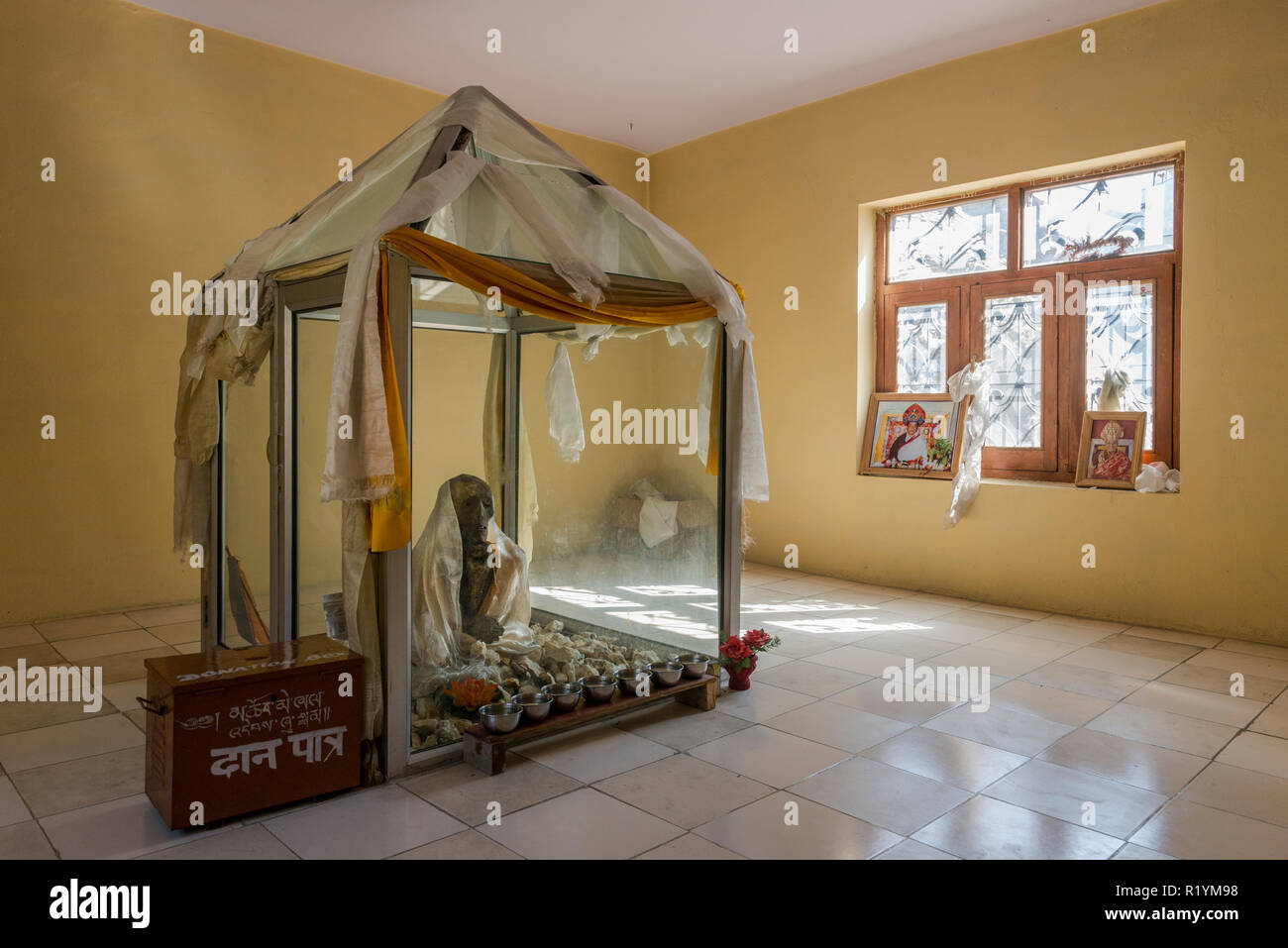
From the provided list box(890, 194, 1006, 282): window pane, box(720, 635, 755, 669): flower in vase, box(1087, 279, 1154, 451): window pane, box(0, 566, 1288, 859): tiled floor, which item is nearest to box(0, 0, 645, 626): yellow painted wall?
box(0, 566, 1288, 859): tiled floor

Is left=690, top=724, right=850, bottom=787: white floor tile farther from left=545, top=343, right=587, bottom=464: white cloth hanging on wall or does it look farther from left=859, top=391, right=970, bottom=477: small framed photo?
left=859, top=391, right=970, bottom=477: small framed photo

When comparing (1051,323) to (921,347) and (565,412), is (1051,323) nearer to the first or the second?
(921,347)

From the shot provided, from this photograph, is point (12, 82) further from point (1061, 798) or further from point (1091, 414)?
point (1091, 414)

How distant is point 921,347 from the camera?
20.3 ft

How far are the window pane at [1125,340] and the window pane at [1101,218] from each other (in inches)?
8.8

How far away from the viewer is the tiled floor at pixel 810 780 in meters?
2.51

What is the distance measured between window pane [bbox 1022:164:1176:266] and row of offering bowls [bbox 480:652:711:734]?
11.4 ft

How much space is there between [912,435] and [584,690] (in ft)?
11.5

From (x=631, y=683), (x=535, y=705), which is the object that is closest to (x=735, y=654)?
(x=631, y=683)

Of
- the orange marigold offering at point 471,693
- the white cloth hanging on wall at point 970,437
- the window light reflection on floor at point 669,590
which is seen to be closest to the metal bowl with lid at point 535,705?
the orange marigold offering at point 471,693

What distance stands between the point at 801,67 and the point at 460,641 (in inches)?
172

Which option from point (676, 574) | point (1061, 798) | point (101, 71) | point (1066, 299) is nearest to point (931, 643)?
point (676, 574)

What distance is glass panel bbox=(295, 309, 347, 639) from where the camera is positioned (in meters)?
3.35

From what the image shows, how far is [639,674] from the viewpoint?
11.7 feet
